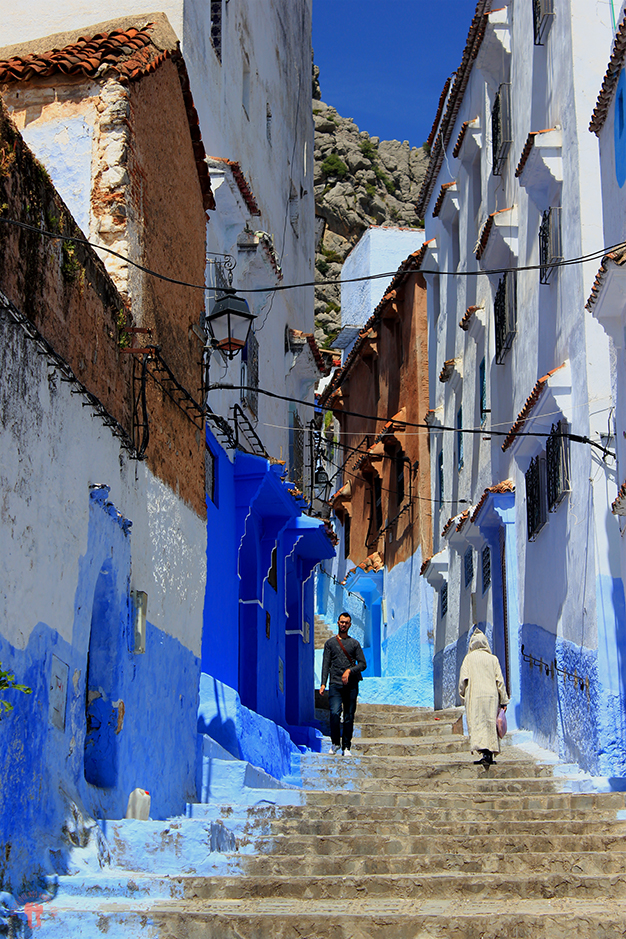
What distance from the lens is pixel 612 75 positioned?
1045 centimetres

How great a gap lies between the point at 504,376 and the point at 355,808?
33.3ft

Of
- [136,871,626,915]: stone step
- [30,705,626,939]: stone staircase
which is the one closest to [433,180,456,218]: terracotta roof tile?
[30,705,626,939]: stone staircase

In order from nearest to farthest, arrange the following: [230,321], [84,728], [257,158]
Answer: [84,728] < [230,321] < [257,158]

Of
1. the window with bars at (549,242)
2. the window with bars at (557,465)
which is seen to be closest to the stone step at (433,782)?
the window with bars at (557,465)

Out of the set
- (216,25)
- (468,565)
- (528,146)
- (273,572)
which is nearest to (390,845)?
(273,572)

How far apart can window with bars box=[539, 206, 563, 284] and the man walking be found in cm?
547

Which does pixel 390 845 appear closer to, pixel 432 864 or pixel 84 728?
pixel 432 864

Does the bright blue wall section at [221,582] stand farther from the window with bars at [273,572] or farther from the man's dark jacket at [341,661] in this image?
the window with bars at [273,572]

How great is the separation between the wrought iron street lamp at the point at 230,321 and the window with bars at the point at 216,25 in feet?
16.9

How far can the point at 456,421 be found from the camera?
25.1m

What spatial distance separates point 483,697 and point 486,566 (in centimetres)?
750

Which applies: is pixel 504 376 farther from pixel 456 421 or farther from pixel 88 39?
pixel 88 39

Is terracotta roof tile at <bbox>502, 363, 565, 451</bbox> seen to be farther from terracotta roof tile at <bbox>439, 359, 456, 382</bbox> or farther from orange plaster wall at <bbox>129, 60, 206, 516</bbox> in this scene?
terracotta roof tile at <bbox>439, 359, 456, 382</bbox>

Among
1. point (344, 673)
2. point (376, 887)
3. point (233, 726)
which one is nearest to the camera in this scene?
point (376, 887)
